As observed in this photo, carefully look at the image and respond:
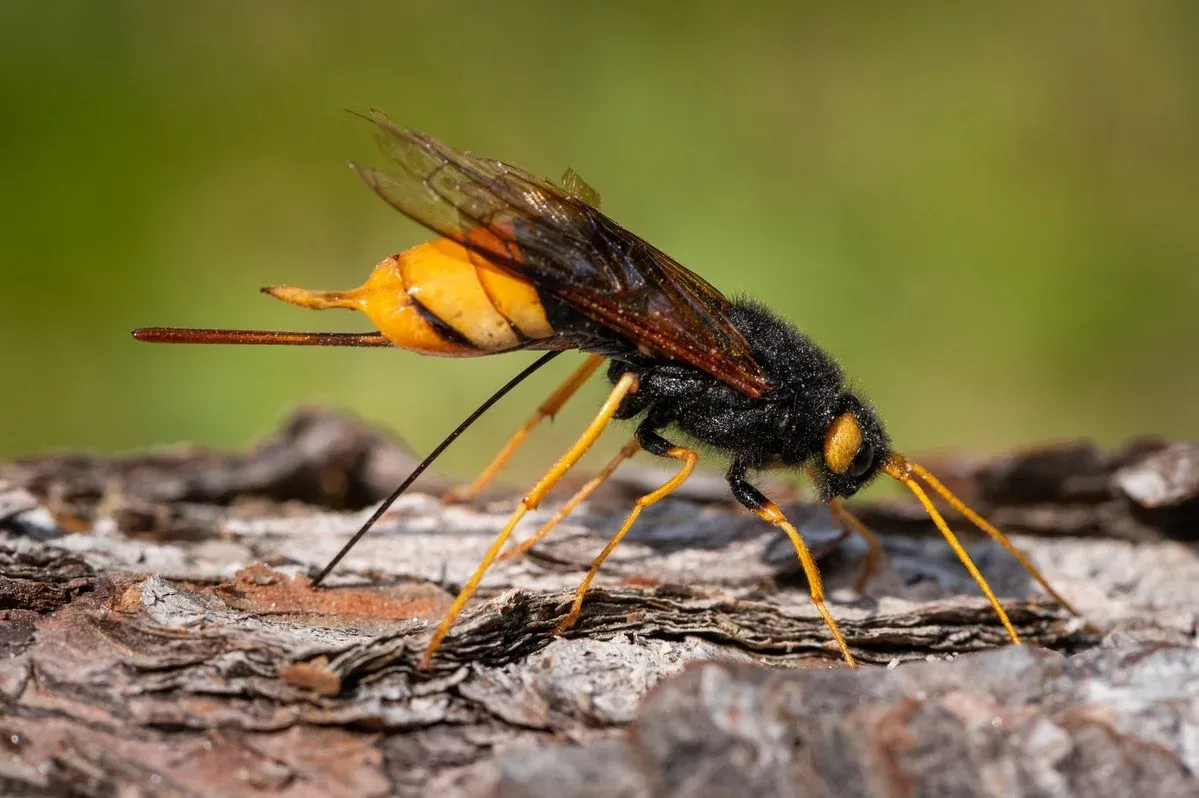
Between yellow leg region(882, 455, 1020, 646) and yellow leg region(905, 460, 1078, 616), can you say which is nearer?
yellow leg region(882, 455, 1020, 646)

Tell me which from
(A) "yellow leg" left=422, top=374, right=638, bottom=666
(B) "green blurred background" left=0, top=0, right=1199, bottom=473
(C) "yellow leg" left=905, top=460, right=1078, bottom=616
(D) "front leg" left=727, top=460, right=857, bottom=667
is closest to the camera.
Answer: (A) "yellow leg" left=422, top=374, right=638, bottom=666

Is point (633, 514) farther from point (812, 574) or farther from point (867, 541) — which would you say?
point (867, 541)

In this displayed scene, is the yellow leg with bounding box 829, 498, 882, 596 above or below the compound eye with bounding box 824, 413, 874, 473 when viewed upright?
below

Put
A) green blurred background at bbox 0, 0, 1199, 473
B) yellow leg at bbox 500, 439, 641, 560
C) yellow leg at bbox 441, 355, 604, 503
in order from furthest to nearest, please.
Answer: green blurred background at bbox 0, 0, 1199, 473 < yellow leg at bbox 441, 355, 604, 503 < yellow leg at bbox 500, 439, 641, 560

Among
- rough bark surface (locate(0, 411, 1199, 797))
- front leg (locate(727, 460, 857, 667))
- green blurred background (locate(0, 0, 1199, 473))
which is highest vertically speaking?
green blurred background (locate(0, 0, 1199, 473))

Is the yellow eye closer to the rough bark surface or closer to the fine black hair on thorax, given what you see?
the fine black hair on thorax

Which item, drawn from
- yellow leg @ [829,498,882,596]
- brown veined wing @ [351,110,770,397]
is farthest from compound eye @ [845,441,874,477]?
brown veined wing @ [351,110,770,397]

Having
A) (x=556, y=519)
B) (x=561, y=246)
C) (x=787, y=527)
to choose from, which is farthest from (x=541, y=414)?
(x=787, y=527)
